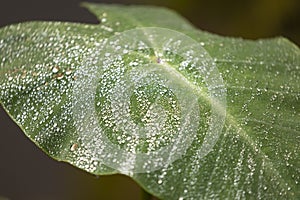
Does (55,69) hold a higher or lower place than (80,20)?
higher

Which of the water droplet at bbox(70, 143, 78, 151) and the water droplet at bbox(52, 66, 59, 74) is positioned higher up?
the water droplet at bbox(52, 66, 59, 74)

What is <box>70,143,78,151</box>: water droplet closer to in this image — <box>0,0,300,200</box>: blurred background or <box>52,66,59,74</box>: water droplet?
<box>52,66,59,74</box>: water droplet

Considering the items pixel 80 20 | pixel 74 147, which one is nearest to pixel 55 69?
pixel 74 147

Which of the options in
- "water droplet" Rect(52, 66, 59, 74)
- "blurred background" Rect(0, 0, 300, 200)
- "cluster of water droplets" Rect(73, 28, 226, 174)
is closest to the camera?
"cluster of water droplets" Rect(73, 28, 226, 174)

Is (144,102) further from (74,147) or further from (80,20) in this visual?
(80,20)

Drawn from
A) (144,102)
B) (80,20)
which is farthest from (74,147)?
(80,20)

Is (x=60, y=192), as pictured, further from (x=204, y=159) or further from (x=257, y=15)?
(x=204, y=159)

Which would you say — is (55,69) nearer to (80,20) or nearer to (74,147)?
(74,147)

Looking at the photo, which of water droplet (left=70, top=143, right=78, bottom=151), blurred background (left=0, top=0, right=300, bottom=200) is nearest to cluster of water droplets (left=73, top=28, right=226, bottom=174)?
water droplet (left=70, top=143, right=78, bottom=151)

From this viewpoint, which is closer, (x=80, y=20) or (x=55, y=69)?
(x=55, y=69)

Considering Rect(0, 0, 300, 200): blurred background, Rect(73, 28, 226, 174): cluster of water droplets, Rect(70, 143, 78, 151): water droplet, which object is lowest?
Rect(0, 0, 300, 200): blurred background
